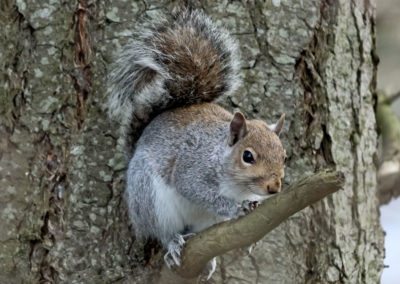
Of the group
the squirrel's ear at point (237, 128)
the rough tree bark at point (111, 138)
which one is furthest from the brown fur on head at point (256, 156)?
the rough tree bark at point (111, 138)

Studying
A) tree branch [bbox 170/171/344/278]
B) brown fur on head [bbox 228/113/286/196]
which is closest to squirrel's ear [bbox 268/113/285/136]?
brown fur on head [bbox 228/113/286/196]

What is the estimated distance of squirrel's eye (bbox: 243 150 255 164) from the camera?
213 centimetres

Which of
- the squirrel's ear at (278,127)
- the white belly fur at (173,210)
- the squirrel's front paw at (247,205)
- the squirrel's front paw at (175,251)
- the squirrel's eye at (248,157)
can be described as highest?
the squirrel's ear at (278,127)

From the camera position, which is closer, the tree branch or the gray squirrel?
the tree branch

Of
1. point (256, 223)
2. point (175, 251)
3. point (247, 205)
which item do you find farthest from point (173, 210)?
point (256, 223)

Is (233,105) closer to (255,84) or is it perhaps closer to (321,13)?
(255,84)

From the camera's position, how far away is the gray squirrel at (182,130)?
220cm

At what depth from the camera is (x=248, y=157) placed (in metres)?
2.14

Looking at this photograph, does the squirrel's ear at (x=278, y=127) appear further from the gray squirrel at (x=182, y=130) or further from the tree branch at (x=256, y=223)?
the tree branch at (x=256, y=223)

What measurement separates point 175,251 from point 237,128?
0.32 m

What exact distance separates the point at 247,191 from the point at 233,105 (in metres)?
0.30

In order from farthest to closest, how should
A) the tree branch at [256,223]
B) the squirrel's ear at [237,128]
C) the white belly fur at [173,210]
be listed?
the white belly fur at [173,210] < the squirrel's ear at [237,128] < the tree branch at [256,223]

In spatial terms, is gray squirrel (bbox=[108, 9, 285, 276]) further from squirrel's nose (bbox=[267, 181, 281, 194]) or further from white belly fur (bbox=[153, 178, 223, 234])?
squirrel's nose (bbox=[267, 181, 281, 194])

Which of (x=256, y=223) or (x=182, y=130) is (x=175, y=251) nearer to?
(x=182, y=130)
